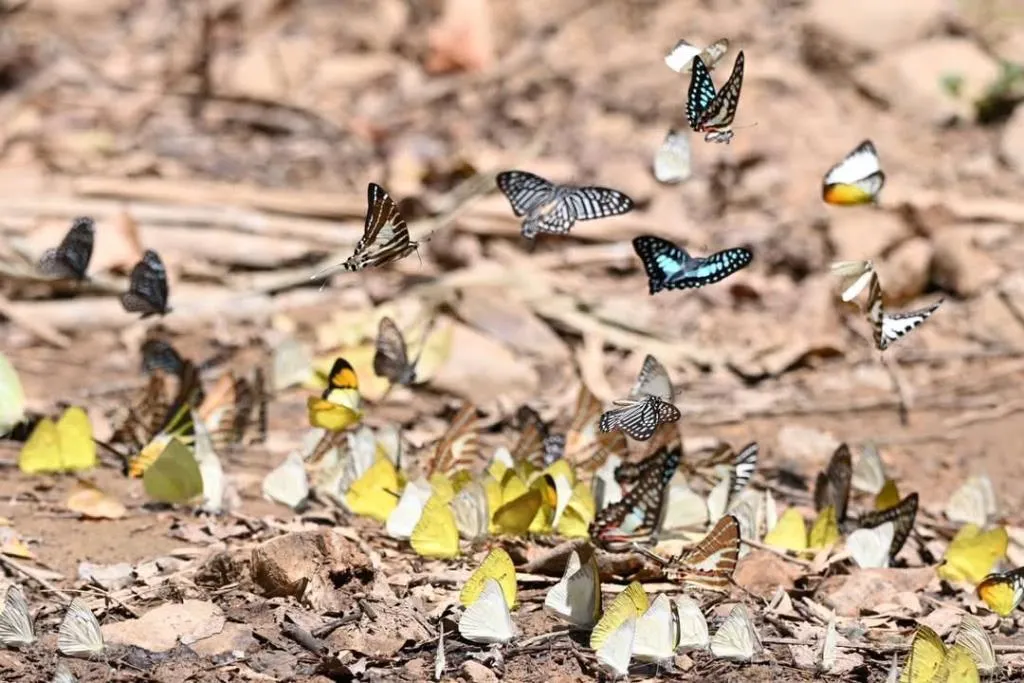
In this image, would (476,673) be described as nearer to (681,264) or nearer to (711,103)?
(681,264)

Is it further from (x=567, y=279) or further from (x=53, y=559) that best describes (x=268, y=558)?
(x=567, y=279)

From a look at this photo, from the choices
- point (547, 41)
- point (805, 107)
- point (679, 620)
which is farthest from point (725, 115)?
point (547, 41)

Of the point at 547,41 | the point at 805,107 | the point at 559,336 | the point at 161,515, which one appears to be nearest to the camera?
the point at 161,515

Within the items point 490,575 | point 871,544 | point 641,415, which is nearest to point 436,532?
point 490,575

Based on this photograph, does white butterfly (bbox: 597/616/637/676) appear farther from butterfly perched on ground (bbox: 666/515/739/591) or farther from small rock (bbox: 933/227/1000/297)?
small rock (bbox: 933/227/1000/297)

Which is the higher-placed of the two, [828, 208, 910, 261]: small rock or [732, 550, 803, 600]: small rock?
[828, 208, 910, 261]: small rock

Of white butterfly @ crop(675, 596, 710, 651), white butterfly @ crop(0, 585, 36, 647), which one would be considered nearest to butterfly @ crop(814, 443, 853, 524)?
white butterfly @ crop(675, 596, 710, 651)
